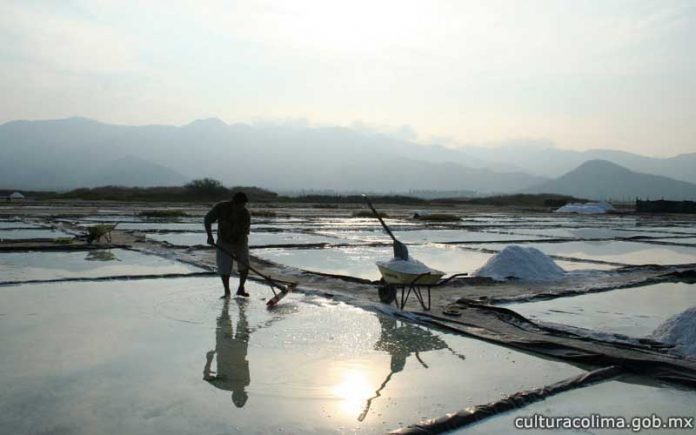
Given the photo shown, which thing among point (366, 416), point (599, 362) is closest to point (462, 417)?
point (366, 416)

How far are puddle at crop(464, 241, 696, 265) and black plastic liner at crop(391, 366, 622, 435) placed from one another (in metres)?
6.55

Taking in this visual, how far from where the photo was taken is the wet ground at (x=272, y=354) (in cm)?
265

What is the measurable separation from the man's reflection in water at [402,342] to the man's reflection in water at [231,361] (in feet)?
2.35

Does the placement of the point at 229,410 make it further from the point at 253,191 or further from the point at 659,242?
the point at 253,191

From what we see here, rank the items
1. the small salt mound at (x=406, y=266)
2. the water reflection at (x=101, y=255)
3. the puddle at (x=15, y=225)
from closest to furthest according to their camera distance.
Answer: the small salt mound at (x=406, y=266) < the water reflection at (x=101, y=255) < the puddle at (x=15, y=225)

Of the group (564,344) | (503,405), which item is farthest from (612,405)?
(564,344)

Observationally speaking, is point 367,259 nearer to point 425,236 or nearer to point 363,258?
point 363,258

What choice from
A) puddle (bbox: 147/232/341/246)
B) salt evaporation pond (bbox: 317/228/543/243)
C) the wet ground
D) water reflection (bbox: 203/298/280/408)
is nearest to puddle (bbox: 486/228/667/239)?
salt evaporation pond (bbox: 317/228/543/243)

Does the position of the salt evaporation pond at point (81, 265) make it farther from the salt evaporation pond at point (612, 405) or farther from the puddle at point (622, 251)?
the puddle at point (622, 251)

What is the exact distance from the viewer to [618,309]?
5.25 meters

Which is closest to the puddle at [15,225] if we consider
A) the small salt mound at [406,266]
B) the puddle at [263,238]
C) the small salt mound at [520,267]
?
the puddle at [263,238]

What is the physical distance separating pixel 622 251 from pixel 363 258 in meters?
5.07

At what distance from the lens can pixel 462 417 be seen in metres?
2.60

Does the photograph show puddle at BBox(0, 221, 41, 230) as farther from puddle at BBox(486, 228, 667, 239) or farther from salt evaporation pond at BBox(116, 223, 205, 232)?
puddle at BBox(486, 228, 667, 239)
